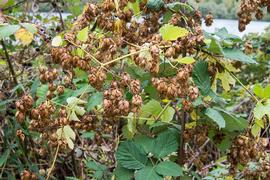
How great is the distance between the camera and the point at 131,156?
123cm

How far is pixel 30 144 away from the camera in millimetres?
1979

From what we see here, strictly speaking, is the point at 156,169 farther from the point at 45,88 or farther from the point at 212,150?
the point at 212,150

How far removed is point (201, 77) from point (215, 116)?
0.11 m

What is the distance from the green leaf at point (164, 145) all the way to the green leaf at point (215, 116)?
0.44ft

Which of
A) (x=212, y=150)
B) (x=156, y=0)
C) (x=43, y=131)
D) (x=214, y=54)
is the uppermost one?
(x=156, y=0)

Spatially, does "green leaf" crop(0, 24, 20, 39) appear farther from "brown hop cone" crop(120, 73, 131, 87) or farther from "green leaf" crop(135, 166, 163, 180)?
"green leaf" crop(135, 166, 163, 180)

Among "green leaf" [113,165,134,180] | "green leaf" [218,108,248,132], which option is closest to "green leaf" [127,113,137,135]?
"green leaf" [113,165,134,180]

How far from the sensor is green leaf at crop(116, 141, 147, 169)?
4.00ft

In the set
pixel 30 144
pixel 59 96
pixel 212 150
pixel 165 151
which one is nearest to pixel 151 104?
pixel 165 151

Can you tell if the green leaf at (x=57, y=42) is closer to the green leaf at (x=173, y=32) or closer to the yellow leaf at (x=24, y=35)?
the yellow leaf at (x=24, y=35)

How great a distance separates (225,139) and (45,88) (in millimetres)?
531

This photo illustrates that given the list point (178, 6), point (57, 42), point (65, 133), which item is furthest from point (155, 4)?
point (65, 133)

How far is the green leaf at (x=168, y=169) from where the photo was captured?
118 cm

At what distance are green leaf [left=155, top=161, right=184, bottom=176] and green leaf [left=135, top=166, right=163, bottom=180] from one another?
12mm
